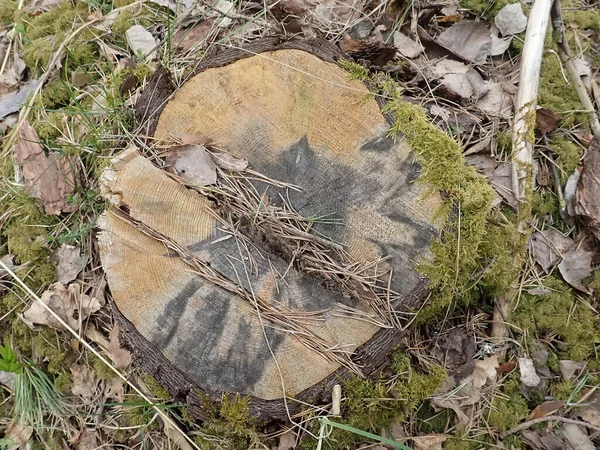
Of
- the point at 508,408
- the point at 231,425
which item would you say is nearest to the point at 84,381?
the point at 231,425

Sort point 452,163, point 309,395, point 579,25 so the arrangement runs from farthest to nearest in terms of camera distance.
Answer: point 579,25 → point 452,163 → point 309,395

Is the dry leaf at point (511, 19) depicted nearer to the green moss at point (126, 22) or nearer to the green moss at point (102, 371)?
the green moss at point (126, 22)

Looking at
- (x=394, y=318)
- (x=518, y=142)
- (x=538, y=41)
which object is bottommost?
(x=394, y=318)

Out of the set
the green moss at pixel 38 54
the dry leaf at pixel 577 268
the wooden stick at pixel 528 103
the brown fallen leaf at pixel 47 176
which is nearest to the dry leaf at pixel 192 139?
the brown fallen leaf at pixel 47 176

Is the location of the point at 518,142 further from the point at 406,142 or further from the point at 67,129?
the point at 67,129

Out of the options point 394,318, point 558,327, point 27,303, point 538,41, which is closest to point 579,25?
point 538,41

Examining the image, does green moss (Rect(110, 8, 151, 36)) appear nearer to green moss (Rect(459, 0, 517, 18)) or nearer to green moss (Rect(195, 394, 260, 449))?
green moss (Rect(459, 0, 517, 18))
